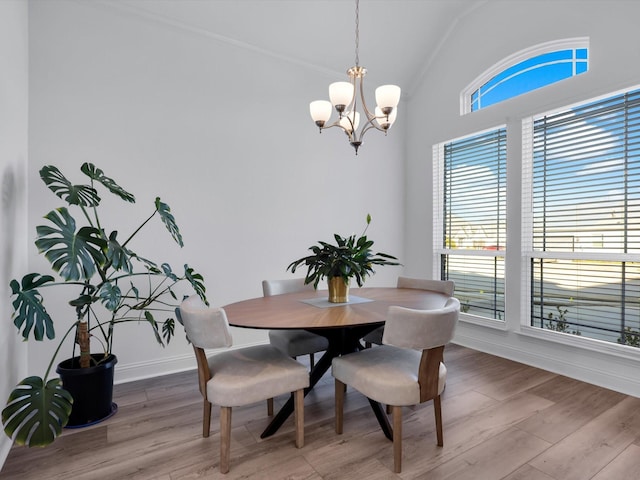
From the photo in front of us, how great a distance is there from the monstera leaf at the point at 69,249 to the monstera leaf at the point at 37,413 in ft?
1.86

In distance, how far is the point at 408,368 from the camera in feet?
6.19

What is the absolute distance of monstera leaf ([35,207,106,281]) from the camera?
175cm

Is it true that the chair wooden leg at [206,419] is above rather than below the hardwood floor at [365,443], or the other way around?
above

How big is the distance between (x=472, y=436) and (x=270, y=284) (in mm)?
1726

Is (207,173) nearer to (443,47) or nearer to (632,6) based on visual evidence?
(443,47)

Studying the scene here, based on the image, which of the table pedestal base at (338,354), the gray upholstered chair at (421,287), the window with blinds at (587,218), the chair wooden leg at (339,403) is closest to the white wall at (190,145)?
the gray upholstered chair at (421,287)

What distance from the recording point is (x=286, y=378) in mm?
1896

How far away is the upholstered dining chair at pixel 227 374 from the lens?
1.73 meters

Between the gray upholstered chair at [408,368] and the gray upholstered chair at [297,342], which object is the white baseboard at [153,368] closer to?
the gray upholstered chair at [297,342]

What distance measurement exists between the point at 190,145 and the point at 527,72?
132 inches

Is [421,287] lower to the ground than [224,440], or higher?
higher

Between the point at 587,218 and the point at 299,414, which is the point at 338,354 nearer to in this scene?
the point at 299,414

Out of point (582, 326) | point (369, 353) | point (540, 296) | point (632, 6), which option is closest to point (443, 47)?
point (632, 6)

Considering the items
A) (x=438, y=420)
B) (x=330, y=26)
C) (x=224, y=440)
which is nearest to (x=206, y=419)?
(x=224, y=440)
